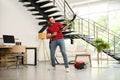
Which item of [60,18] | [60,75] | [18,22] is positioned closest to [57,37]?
[60,75]

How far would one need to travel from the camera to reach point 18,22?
10.2 m

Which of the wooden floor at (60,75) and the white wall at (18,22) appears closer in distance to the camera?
the wooden floor at (60,75)

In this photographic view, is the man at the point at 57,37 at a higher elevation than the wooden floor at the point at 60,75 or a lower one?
higher

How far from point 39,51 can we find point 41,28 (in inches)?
46.5

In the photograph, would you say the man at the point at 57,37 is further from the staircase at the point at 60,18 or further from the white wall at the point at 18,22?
the white wall at the point at 18,22

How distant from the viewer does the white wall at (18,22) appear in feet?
31.2

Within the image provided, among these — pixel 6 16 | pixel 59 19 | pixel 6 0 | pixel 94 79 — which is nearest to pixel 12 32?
pixel 6 16

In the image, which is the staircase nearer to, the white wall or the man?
the white wall

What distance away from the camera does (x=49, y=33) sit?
6.56 meters

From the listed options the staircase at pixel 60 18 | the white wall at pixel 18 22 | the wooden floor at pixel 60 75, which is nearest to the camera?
the wooden floor at pixel 60 75

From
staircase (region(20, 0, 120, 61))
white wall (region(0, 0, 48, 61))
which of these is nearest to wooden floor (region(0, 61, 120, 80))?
Answer: white wall (region(0, 0, 48, 61))

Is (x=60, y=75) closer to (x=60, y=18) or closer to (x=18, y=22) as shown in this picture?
(x=18, y=22)

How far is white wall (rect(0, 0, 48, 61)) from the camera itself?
9.50 m

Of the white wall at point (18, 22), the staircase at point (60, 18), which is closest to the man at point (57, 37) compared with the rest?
the staircase at point (60, 18)
